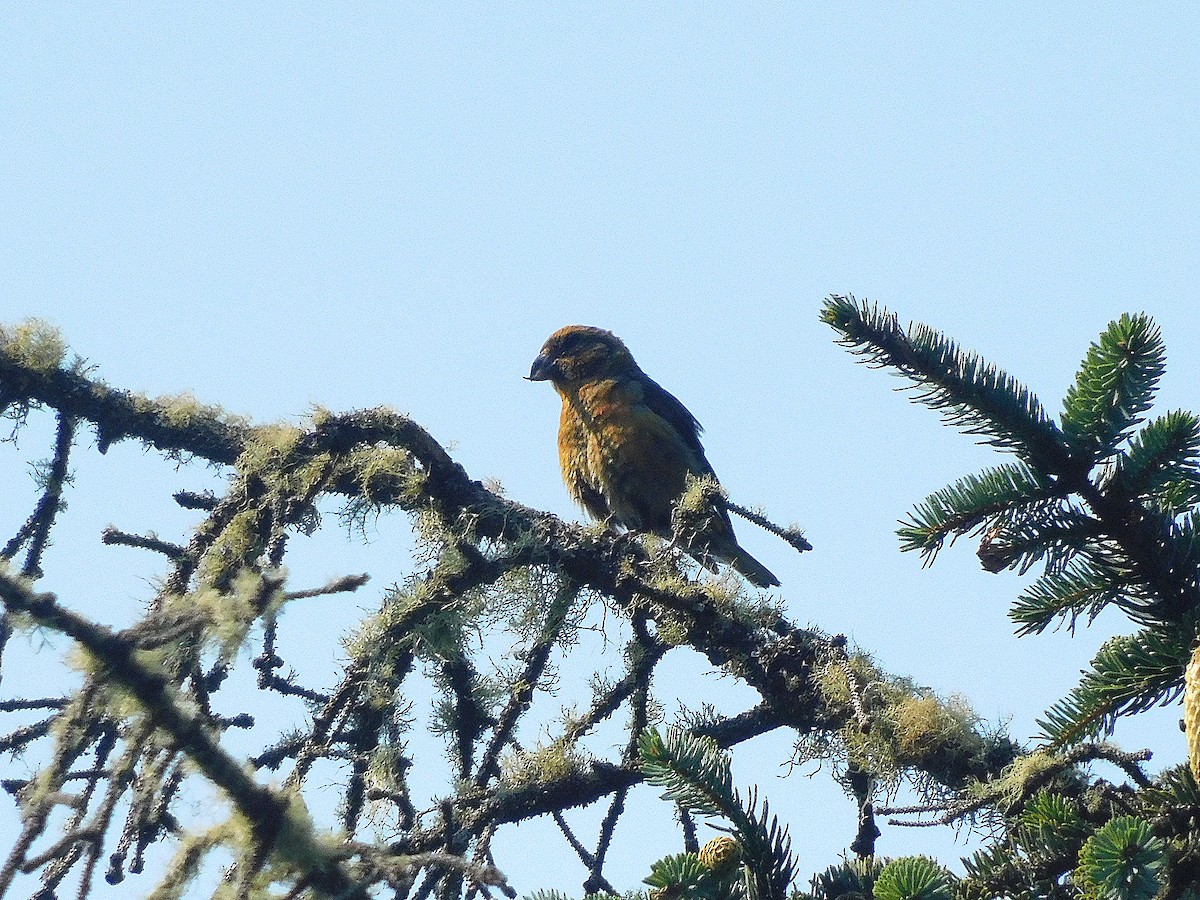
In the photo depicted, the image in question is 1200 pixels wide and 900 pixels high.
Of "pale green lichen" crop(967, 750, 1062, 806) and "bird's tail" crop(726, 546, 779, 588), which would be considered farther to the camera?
"bird's tail" crop(726, 546, 779, 588)

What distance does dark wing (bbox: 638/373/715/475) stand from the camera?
6.17 m

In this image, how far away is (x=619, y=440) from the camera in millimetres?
5715

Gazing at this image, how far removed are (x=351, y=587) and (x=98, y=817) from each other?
0.43m

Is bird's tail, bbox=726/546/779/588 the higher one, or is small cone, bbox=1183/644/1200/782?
bird's tail, bbox=726/546/779/588

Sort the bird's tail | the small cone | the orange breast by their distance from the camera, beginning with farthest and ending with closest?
the bird's tail < the orange breast < the small cone

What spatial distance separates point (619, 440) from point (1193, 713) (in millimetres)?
4297

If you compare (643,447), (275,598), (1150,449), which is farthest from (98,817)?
(643,447)

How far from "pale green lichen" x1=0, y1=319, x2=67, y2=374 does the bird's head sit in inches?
125

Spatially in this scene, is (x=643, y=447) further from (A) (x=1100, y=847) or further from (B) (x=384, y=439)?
(A) (x=1100, y=847)

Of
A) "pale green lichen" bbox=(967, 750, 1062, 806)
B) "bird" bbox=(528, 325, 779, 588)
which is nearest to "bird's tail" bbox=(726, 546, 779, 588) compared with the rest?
"bird" bbox=(528, 325, 779, 588)

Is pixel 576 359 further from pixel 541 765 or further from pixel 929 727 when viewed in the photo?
pixel 929 727

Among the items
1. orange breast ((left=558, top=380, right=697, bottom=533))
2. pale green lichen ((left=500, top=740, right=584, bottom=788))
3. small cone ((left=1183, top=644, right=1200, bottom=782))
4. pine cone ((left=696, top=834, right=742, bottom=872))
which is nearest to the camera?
small cone ((left=1183, top=644, right=1200, bottom=782))

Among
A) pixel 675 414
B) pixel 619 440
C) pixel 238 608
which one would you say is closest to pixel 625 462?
pixel 619 440

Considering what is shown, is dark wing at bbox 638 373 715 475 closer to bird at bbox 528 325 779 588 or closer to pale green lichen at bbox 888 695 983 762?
bird at bbox 528 325 779 588
